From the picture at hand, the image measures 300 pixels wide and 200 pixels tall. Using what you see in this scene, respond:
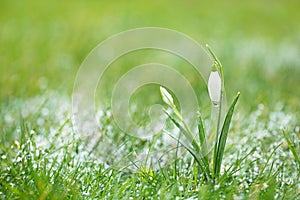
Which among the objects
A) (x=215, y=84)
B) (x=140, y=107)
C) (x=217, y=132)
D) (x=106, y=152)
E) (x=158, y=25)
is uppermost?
(x=158, y=25)

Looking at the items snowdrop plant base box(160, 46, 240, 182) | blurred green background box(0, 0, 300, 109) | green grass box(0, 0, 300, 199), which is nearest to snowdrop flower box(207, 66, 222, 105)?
snowdrop plant base box(160, 46, 240, 182)

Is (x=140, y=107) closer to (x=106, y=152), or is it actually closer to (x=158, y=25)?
(x=106, y=152)

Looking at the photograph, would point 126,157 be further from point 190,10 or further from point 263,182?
point 190,10

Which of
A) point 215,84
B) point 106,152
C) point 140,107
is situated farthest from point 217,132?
point 140,107

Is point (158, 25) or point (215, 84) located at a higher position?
point (158, 25)


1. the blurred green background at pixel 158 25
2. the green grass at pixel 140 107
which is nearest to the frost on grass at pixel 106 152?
the green grass at pixel 140 107
